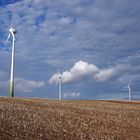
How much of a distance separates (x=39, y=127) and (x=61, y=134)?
7.39 feet

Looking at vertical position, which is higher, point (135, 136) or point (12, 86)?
point (12, 86)

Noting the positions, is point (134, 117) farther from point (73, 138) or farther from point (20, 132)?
point (20, 132)

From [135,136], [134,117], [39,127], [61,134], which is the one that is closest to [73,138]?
[61,134]

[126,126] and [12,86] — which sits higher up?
[12,86]

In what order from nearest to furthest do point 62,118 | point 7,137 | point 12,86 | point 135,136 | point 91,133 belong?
point 7,137, point 91,133, point 135,136, point 62,118, point 12,86

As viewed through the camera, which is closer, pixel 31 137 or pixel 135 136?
pixel 31 137

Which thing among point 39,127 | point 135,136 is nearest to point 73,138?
point 39,127

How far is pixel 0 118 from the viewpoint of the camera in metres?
35.0

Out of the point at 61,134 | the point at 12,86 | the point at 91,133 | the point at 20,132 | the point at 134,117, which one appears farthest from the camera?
the point at 12,86

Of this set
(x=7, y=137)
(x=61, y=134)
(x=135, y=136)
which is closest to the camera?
(x=7, y=137)

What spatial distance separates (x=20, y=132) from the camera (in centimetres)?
3141

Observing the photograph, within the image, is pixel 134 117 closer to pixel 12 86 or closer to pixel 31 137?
pixel 31 137

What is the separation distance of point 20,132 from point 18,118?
244 inches

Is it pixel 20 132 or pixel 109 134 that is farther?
pixel 109 134
